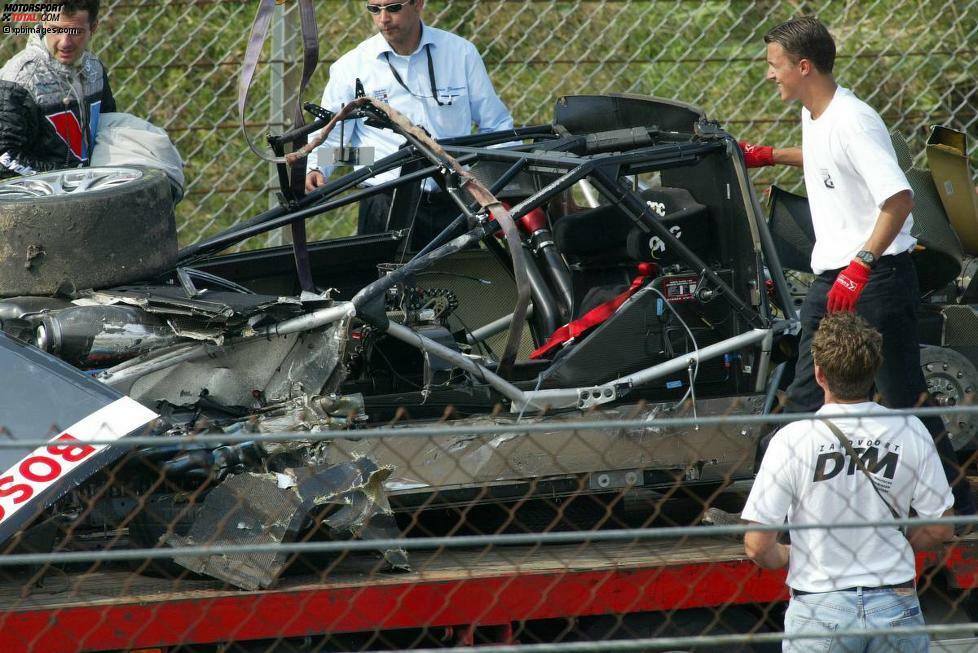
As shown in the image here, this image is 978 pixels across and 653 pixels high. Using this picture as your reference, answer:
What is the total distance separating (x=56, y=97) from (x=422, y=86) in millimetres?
1810

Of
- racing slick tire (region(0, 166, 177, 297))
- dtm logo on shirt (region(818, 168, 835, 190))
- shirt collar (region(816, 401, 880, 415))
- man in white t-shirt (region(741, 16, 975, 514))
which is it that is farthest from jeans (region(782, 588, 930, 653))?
racing slick tire (region(0, 166, 177, 297))

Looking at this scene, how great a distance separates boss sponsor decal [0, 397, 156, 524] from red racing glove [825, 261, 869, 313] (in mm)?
2170

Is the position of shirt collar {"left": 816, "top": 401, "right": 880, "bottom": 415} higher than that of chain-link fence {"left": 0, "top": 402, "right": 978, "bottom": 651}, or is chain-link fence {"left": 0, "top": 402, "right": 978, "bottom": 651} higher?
shirt collar {"left": 816, "top": 401, "right": 880, "bottom": 415}

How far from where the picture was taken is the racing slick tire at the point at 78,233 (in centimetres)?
404

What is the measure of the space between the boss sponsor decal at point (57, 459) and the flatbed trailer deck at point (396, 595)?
0.36 metres

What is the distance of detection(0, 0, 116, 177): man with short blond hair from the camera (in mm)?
5102

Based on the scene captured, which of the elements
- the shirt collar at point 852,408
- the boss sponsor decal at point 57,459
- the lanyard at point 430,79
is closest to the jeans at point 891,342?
the shirt collar at point 852,408

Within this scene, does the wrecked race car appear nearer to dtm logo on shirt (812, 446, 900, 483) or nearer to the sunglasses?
dtm logo on shirt (812, 446, 900, 483)

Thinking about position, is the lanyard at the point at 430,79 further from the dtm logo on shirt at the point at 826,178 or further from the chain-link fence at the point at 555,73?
the dtm logo on shirt at the point at 826,178

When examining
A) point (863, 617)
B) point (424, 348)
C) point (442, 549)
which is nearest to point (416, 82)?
point (424, 348)

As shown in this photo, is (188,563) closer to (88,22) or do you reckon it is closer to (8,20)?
(88,22)

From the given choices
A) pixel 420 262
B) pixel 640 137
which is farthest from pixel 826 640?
pixel 640 137

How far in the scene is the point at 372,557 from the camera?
4.11 metres

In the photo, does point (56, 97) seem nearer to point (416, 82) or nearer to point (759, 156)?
point (416, 82)
